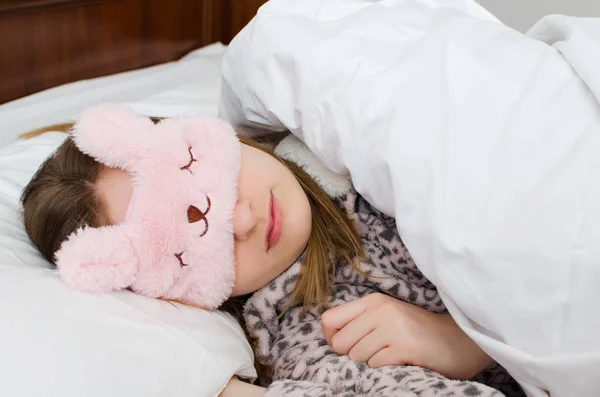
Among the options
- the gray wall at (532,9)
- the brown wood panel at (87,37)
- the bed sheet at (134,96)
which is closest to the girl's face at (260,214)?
the bed sheet at (134,96)

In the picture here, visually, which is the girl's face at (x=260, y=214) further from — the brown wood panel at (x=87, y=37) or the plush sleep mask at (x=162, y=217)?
the brown wood panel at (x=87, y=37)

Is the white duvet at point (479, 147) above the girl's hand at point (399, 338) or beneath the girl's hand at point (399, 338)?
above

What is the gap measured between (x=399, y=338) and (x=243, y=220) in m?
0.24

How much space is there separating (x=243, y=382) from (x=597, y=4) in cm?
125

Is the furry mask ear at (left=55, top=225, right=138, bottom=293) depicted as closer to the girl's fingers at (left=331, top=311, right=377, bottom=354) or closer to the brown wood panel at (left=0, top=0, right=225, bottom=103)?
the girl's fingers at (left=331, top=311, right=377, bottom=354)

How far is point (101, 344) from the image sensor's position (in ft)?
2.14

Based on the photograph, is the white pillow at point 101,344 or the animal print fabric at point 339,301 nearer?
the white pillow at point 101,344

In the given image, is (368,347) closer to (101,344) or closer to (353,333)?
(353,333)

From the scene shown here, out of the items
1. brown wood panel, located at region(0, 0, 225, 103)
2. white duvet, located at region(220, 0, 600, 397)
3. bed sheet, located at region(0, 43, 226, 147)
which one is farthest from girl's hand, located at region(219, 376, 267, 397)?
brown wood panel, located at region(0, 0, 225, 103)

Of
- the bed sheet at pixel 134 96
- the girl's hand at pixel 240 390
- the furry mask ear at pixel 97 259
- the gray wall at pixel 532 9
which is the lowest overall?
the girl's hand at pixel 240 390

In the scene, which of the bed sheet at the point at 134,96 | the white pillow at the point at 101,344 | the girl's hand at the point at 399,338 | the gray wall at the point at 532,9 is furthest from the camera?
the gray wall at the point at 532,9

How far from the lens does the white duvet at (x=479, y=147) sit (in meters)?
0.64

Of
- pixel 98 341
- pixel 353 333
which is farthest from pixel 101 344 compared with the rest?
pixel 353 333

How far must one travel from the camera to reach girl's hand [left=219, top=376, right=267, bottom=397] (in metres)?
0.72
